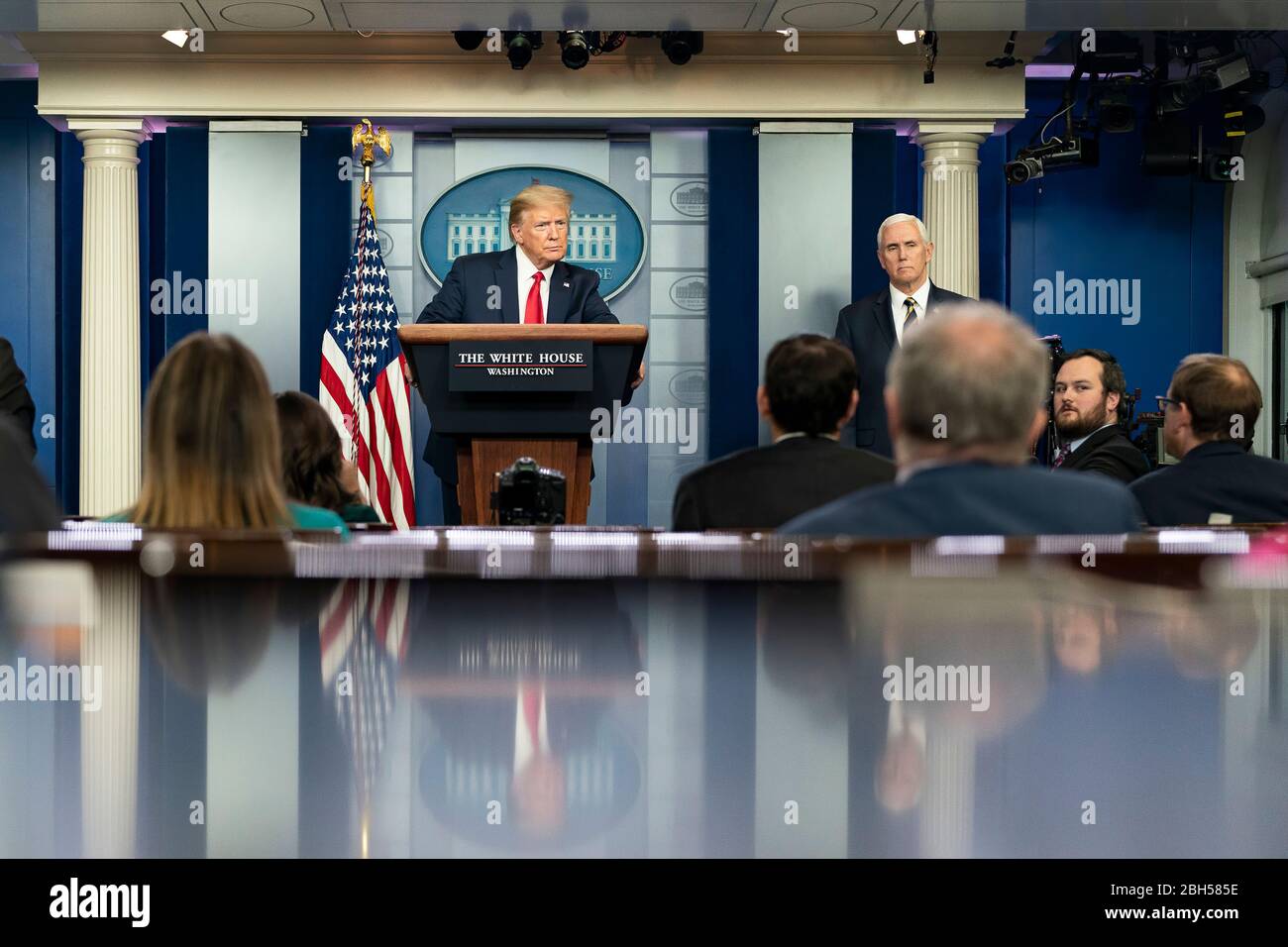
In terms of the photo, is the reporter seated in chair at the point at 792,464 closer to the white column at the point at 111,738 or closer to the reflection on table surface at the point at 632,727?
the reflection on table surface at the point at 632,727

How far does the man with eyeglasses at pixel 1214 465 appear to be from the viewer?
8.46 ft

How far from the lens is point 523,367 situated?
343cm

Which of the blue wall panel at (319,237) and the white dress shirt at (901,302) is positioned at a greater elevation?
the blue wall panel at (319,237)

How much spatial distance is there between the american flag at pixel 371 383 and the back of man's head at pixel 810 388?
3.61 metres

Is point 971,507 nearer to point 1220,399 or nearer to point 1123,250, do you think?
point 1220,399

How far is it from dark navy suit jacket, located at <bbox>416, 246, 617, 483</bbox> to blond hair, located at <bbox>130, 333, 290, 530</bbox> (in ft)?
9.14

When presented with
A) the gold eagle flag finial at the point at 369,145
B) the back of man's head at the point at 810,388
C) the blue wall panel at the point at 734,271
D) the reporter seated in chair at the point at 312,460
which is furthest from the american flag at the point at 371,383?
the back of man's head at the point at 810,388

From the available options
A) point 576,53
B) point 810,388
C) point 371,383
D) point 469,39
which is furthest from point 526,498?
point 469,39

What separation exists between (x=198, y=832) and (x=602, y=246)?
5.55 meters

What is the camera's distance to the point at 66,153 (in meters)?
6.89

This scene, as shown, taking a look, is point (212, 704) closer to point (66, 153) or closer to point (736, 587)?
point (736, 587)

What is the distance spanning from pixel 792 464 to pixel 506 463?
4.81ft

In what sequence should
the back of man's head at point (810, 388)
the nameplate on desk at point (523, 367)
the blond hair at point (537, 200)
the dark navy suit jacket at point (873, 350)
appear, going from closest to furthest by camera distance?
the back of man's head at point (810, 388) → the nameplate on desk at point (523, 367) → the blond hair at point (537, 200) → the dark navy suit jacket at point (873, 350)
